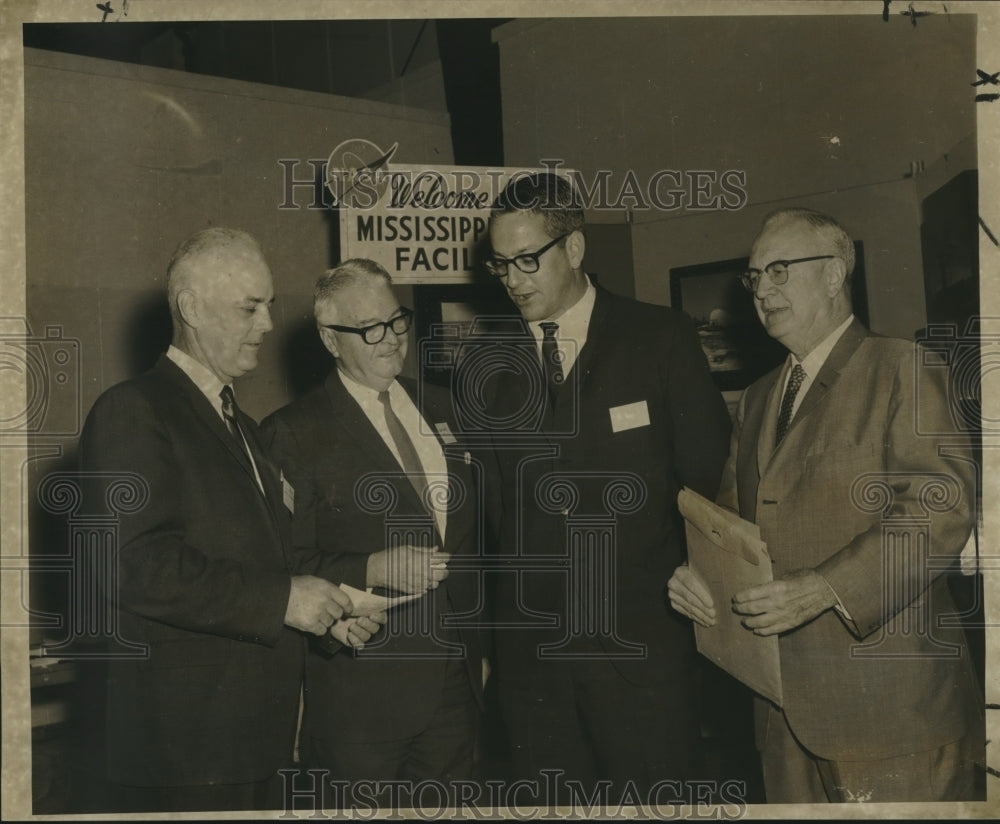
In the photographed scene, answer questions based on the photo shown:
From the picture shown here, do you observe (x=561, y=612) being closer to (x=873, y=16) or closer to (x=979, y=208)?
(x=979, y=208)

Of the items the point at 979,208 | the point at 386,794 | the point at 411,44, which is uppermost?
the point at 411,44

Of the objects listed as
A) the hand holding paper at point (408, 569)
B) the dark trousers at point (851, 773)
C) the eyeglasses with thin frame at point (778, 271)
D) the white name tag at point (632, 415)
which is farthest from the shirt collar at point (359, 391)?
the dark trousers at point (851, 773)

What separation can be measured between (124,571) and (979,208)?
2.70 meters

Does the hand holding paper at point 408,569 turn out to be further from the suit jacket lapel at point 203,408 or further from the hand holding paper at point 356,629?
the suit jacket lapel at point 203,408

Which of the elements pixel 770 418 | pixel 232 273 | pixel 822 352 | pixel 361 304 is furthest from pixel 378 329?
pixel 822 352

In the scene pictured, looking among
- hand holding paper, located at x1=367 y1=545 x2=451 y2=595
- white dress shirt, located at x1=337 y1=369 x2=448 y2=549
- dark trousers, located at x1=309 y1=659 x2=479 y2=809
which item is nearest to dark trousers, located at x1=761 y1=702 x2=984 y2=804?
dark trousers, located at x1=309 y1=659 x2=479 y2=809

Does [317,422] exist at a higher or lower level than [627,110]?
lower

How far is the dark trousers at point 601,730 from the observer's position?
275 cm

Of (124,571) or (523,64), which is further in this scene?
(523,64)

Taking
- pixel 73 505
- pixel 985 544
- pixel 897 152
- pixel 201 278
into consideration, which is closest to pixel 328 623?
pixel 73 505

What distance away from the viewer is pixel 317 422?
2787mm

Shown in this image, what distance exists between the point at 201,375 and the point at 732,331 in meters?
1.50

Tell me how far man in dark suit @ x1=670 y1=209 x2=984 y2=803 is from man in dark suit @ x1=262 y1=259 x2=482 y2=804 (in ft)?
2.23

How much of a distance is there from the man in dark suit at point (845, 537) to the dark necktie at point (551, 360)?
0.53m
